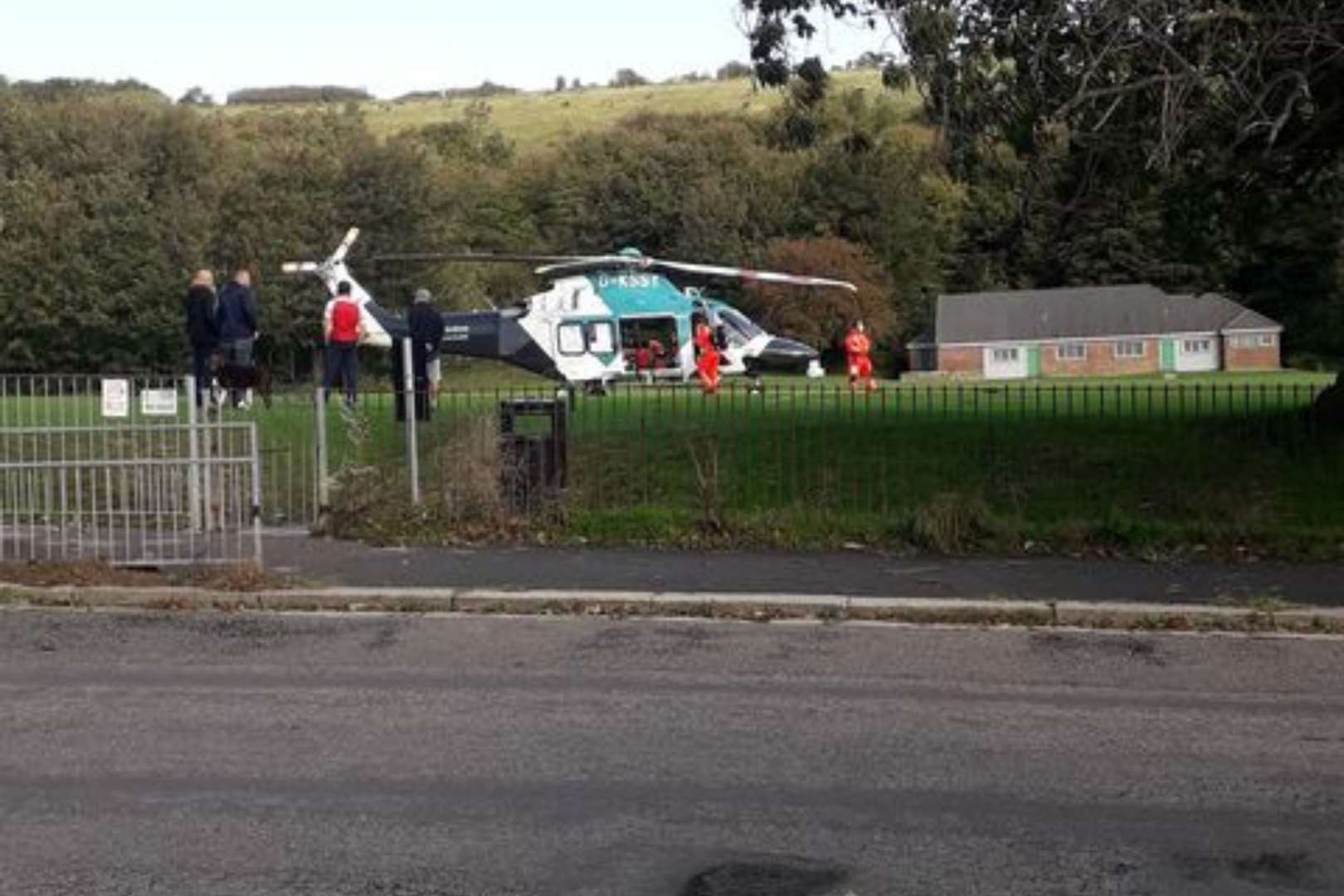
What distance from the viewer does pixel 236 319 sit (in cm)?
2080

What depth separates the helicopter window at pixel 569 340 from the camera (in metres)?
36.8

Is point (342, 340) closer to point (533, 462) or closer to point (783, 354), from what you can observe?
point (533, 462)

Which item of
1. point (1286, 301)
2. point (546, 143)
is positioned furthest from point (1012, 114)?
point (546, 143)

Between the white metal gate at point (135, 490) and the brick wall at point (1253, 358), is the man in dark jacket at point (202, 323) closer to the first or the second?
the white metal gate at point (135, 490)

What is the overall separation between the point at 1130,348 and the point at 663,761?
89608 millimetres

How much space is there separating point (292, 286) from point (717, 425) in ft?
186

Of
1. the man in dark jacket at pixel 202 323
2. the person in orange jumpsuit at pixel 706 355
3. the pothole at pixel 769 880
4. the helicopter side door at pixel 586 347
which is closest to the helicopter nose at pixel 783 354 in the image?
the person in orange jumpsuit at pixel 706 355

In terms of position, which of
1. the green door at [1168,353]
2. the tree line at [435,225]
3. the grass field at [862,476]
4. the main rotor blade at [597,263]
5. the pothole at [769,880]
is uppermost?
the tree line at [435,225]

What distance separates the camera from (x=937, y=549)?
1367 cm

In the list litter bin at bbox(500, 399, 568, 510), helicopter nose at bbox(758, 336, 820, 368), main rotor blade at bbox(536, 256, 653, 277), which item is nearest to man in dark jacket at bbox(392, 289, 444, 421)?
litter bin at bbox(500, 399, 568, 510)

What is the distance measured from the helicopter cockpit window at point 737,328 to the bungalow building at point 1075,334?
1994 inches

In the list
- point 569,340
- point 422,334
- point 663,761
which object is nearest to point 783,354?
point 569,340

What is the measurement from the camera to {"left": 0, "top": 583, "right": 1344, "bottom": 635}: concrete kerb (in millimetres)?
10906

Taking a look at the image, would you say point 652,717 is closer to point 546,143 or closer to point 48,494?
point 48,494
